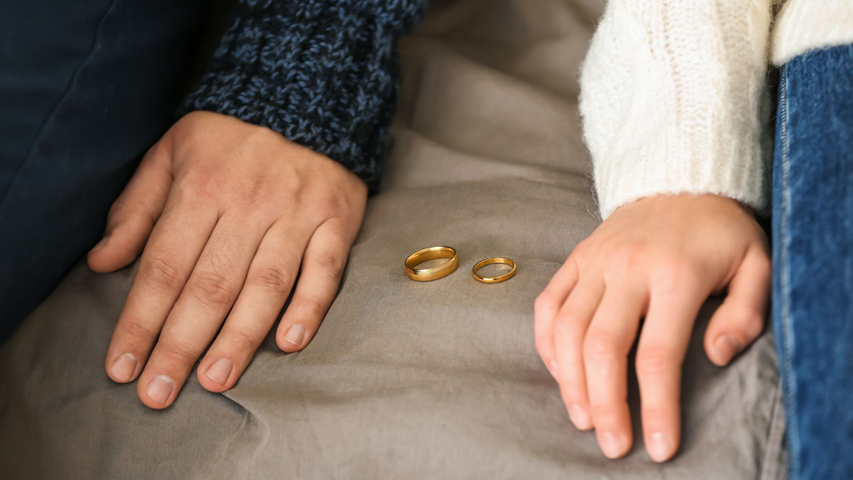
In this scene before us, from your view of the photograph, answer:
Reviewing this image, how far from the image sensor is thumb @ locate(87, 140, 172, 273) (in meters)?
0.82

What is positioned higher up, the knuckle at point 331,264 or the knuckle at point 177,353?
the knuckle at point 331,264

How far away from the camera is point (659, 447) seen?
1.69 ft

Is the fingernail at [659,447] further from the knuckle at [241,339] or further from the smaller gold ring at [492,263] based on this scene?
the knuckle at [241,339]

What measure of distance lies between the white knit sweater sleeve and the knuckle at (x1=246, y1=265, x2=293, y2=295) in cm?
40

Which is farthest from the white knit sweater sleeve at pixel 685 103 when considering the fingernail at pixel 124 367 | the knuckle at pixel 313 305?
the fingernail at pixel 124 367

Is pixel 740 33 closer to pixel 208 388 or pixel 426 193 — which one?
pixel 426 193

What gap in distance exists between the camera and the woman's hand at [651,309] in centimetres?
53

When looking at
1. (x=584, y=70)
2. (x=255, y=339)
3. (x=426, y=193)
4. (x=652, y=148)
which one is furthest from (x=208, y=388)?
(x=584, y=70)

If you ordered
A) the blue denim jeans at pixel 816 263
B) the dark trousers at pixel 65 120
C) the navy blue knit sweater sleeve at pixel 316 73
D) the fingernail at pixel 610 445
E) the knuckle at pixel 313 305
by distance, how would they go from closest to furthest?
the blue denim jeans at pixel 816 263, the fingernail at pixel 610 445, the dark trousers at pixel 65 120, the knuckle at pixel 313 305, the navy blue knit sweater sleeve at pixel 316 73

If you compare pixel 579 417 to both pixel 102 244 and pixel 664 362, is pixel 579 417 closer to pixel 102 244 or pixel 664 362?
pixel 664 362

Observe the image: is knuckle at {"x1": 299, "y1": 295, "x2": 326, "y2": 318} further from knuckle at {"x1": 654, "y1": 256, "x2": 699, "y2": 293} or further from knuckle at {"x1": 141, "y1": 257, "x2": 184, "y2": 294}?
knuckle at {"x1": 654, "y1": 256, "x2": 699, "y2": 293}

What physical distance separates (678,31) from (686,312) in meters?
0.37

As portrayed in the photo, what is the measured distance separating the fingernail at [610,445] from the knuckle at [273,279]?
1.41 feet

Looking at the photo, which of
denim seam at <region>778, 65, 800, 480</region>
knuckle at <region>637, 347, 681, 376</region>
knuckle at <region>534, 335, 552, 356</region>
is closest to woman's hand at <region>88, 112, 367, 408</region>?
knuckle at <region>534, 335, 552, 356</region>
